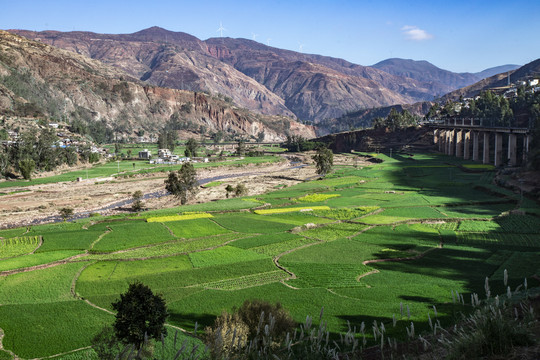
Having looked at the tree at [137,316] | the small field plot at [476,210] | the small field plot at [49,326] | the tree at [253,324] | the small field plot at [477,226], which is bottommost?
the small field plot at [476,210]

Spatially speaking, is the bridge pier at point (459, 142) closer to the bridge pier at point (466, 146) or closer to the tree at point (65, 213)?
the bridge pier at point (466, 146)

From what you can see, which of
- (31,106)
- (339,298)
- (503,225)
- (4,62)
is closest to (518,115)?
(503,225)

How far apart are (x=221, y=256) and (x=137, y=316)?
2060 centimetres

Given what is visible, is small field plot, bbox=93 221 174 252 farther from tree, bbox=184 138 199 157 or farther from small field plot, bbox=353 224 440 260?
tree, bbox=184 138 199 157

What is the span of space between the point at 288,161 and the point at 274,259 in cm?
12482

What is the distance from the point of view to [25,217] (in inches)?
2525

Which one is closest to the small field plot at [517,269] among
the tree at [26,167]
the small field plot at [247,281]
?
the small field plot at [247,281]

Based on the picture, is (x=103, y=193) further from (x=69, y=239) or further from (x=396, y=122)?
(x=396, y=122)

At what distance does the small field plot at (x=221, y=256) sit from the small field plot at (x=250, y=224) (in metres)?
8.22

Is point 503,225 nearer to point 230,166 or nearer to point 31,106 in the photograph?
point 230,166

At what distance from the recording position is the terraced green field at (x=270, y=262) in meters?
24.4

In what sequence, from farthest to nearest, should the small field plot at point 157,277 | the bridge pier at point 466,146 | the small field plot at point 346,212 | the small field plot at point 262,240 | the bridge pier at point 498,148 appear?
the bridge pier at point 466,146
the bridge pier at point 498,148
the small field plot at point 346,212
the small field plot at point 262,240
the small field plot at point 157,277

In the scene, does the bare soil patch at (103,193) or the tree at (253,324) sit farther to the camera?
the bare soil patch at (103,193)

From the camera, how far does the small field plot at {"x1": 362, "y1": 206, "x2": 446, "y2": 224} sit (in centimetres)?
5206
